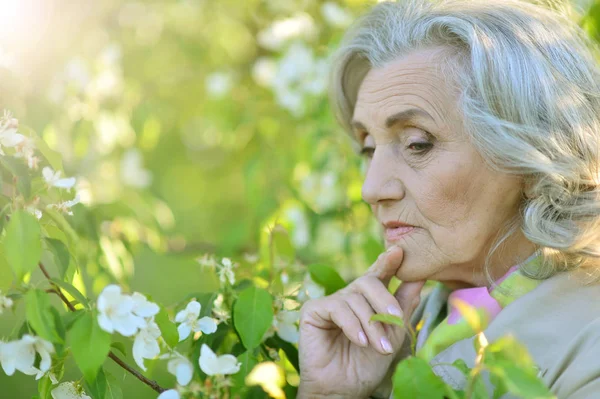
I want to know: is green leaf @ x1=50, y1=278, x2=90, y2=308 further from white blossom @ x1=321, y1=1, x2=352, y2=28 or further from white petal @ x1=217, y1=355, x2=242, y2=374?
white blossom @ x1=321, y1=1, x2=352, y2=28

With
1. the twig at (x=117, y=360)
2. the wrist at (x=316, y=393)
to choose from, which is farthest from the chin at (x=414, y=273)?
the twig at (x=117, y=360)

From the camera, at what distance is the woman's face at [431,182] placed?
1.73 meters

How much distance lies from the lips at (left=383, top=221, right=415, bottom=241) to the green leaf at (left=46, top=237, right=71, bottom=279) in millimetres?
781

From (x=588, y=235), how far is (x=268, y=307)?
0.73 metres

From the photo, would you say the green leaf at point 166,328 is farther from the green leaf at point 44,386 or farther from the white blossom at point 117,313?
the green leaf at point 44,386

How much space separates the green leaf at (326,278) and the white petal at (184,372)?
0.45 metres

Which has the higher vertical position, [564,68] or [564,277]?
[564,68]

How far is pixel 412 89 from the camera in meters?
1.79

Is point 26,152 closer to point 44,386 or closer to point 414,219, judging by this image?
point 44,386

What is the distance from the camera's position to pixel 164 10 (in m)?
4.43

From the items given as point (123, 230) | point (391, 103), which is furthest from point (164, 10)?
point (391, 103)

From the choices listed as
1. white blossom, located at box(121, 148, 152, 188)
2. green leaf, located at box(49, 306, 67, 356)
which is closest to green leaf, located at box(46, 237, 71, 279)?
green leaf, located at box(49, 306, 67, 356)

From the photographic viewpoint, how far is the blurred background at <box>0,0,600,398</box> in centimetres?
281

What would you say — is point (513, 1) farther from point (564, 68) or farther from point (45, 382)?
point (45, 382)
